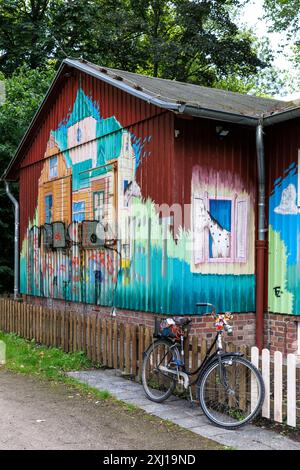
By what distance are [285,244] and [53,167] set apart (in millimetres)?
6076

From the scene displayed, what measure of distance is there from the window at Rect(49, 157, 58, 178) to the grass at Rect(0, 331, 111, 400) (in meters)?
4.05

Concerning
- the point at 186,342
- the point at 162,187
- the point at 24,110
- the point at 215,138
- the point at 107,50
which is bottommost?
the point at 186,342

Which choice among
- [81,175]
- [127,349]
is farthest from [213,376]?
[81,175]

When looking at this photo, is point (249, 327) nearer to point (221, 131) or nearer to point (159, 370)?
point (159, 370)

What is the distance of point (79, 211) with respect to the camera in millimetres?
11242

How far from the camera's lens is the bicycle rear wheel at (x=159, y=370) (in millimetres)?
6699

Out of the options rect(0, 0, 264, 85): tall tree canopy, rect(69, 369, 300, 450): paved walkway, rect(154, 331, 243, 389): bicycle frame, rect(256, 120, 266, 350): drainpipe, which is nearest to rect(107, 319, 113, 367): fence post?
rect(69, 369, 300, 450): paved walkway

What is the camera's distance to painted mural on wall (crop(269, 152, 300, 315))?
862cm

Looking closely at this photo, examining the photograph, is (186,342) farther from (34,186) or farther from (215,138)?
(34,186)

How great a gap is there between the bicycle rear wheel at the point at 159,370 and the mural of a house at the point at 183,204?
4.50 ft

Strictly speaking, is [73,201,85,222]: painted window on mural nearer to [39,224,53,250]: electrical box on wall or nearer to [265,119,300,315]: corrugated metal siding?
[39,224,53,250]: electrical box on wall

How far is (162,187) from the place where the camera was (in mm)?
8633

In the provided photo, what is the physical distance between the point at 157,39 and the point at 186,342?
22449 millimetres
